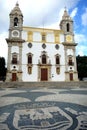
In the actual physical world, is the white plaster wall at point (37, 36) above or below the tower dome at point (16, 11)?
below

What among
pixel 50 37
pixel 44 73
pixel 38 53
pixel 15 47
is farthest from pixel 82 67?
pixel 15 47

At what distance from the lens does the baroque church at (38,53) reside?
32.5 meters

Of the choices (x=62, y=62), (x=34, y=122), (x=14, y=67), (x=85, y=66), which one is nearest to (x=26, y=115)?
(x=34, y=122)

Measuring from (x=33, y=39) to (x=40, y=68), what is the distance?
663 centimetres

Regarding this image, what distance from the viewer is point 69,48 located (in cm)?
3556

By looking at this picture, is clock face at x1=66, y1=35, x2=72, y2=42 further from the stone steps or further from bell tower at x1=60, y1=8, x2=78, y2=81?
the stone steps

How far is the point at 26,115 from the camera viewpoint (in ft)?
22.6

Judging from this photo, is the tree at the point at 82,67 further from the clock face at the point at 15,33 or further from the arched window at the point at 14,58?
the clock face at the point at 15,33

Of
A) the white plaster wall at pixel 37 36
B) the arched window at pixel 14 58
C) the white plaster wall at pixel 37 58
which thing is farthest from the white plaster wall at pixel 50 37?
the arched window at pixel 14 58

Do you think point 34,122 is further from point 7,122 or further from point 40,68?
point 40,68

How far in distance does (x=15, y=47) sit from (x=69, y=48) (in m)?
11.9

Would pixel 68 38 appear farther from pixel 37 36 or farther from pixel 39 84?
pixel 39 84

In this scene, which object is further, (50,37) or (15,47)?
(50,37)

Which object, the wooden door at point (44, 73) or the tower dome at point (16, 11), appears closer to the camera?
the wooden door at point (44, 73)
